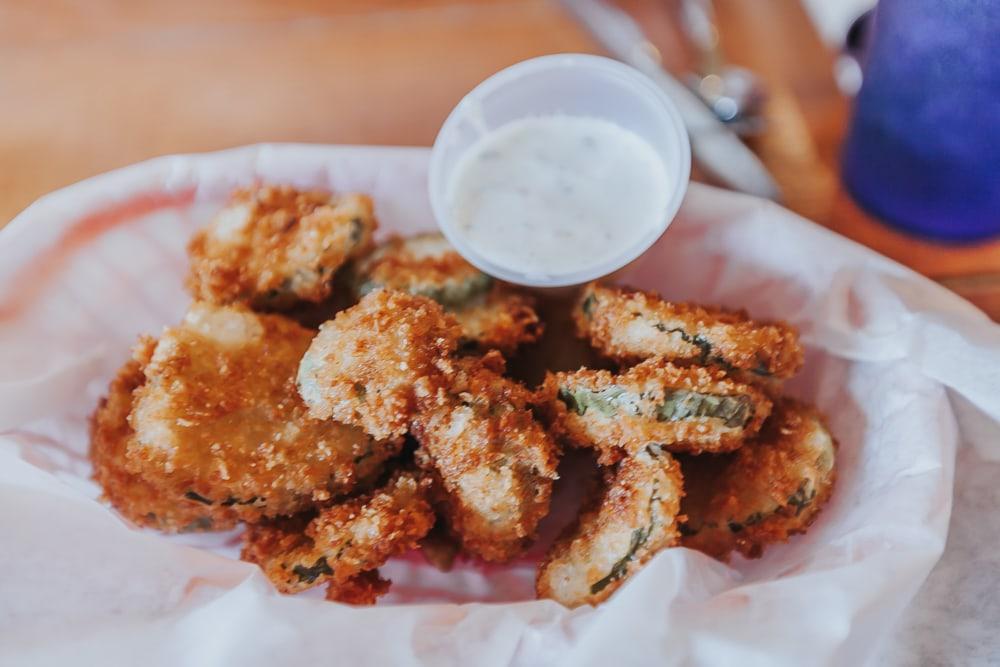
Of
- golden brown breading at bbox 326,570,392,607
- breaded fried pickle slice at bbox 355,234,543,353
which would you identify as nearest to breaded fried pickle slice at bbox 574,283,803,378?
breaded fried pickle slice at bbox 355,234,543,353

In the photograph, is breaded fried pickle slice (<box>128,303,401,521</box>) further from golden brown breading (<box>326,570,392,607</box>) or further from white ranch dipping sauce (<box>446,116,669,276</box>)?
white ranch dipping sauce (<box>446,116,669,276</box>)

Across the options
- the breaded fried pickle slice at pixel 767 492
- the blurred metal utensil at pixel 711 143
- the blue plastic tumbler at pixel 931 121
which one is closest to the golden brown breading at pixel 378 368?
the breaded fried pickle slice at pixel 767 492

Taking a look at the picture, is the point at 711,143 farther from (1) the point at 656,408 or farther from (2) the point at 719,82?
(1) the point at 656,408

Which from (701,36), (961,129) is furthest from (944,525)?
(701,36)

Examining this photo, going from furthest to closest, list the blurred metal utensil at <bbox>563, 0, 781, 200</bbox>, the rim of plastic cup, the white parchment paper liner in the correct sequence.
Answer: the blurred metal utensil at <bbox>563, 0, 781, 200</bbox> < the rim of plastic cup < the white parchment paper liner

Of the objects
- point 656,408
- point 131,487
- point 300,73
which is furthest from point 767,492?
point 300,73

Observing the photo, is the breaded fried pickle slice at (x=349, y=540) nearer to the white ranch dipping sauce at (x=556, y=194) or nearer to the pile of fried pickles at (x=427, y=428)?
the pile of fried pickles at (x=427, y=428)
